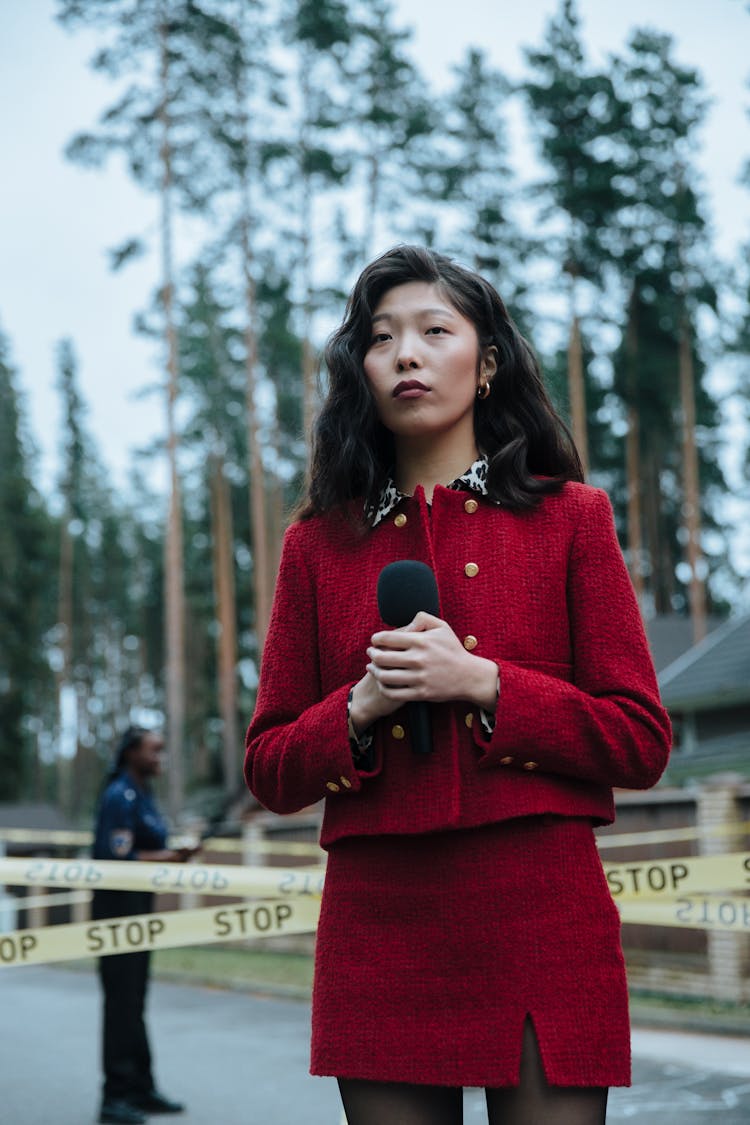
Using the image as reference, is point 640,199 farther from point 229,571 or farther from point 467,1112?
point 467,1112

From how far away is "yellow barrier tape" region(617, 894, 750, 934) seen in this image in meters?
5.49

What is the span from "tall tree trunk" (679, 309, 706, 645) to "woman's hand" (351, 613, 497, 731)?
92.3 ft

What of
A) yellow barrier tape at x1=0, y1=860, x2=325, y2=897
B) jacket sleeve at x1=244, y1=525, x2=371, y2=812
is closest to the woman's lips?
jacket sleeve at x1=244, y1=525, x2=371, y2=812

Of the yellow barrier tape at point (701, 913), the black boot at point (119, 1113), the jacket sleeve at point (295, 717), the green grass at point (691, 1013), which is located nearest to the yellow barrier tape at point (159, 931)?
the yellow barrier tape at point (701, 913)

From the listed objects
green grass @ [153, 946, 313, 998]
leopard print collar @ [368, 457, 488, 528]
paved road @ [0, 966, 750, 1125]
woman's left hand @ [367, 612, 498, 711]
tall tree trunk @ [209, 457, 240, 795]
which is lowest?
green grass @ [153, 946, 313, 998]

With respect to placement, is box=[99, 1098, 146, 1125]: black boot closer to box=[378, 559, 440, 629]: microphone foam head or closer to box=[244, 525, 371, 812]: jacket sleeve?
box=[244, 525, 371, 812]: jacket sleeve

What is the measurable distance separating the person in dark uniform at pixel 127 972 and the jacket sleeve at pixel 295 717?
5940 millimetres

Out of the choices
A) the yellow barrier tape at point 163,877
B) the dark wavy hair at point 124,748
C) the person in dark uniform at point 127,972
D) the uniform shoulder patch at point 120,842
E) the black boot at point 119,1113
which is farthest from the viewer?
the dark wavy hair at point 124,748

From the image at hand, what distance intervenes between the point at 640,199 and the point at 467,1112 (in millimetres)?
24695

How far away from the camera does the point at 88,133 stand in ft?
85.8

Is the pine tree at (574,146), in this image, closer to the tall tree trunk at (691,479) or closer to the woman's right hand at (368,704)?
the tall tree trunk at (691,479)

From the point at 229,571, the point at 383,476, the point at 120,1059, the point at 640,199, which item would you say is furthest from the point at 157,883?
the point at 229,571

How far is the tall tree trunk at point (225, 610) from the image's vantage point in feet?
110

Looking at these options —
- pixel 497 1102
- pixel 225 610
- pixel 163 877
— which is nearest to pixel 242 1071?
pixel 163 877
